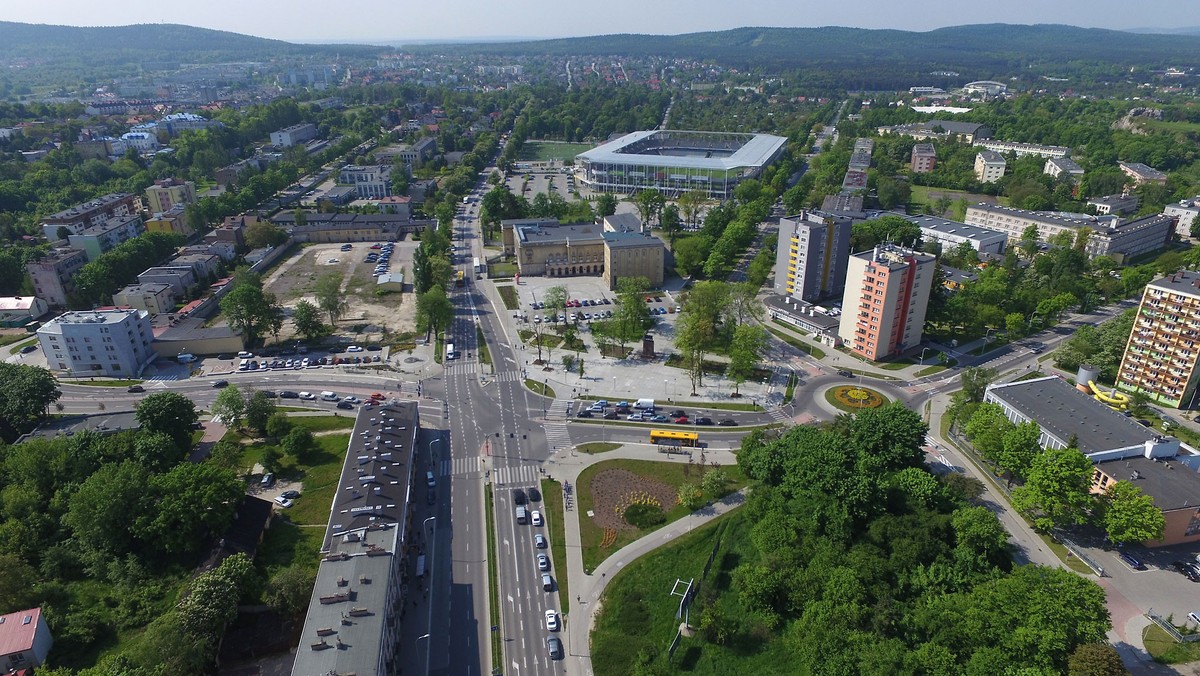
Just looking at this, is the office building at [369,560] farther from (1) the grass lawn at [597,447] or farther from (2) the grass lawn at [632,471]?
(1) the grass lawn at [597,447]

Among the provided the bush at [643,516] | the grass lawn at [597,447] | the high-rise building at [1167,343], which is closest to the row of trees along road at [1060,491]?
the high-rise building at [1167,343]

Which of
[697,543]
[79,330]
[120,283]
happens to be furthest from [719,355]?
[120,283]

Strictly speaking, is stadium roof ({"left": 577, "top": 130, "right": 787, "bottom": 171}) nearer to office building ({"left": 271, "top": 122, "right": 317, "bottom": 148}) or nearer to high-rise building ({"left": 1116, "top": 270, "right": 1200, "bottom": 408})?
high-rise building ({"left": 1116, "top": 270, "right": 1200, "bottom": 408})

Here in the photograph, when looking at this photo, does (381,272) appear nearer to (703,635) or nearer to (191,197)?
(191,197)

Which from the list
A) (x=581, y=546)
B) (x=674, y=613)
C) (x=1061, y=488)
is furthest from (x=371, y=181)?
(x=1061, y=488)

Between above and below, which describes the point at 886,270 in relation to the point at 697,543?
above

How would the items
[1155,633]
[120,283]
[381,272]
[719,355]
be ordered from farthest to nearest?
[381,272], [120,283], [719,355], [1155,633]

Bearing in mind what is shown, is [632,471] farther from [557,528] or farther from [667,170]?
[667,170]
